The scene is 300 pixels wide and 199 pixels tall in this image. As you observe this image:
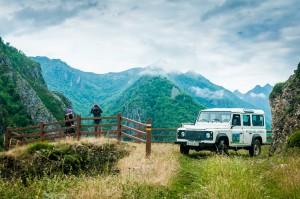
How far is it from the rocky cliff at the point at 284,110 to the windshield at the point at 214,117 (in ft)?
10.9

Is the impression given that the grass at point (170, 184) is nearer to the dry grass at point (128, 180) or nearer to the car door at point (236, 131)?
the dry grass at point (128, 180)

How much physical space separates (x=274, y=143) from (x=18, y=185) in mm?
16713

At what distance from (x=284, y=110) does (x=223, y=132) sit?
1145cm

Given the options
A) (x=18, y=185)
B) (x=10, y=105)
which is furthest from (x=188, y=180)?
(x=10, y=105)

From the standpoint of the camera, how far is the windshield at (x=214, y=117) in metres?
15.9

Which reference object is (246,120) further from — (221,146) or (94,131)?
(94,131)

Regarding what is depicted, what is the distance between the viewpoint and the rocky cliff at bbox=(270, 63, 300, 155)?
19.4 m

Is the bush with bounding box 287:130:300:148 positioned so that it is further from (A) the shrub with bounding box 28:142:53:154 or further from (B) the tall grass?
(A) the shrub with bounding box 28:142:53:154

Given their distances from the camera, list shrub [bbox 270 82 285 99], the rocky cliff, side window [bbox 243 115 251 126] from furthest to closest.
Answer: shrub [bbox 270 82 285 99]
the rocky cliff
side window [bbox 243 115 251 126]

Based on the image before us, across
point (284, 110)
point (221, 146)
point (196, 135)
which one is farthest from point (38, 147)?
point (284, 110)

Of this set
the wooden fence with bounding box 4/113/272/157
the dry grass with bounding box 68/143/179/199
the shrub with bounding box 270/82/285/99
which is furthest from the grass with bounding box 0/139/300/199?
the shrub with bounding box 270/82/285/99

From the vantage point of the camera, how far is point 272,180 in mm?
8883

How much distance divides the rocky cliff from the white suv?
164 cm

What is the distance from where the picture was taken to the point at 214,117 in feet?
53.3
